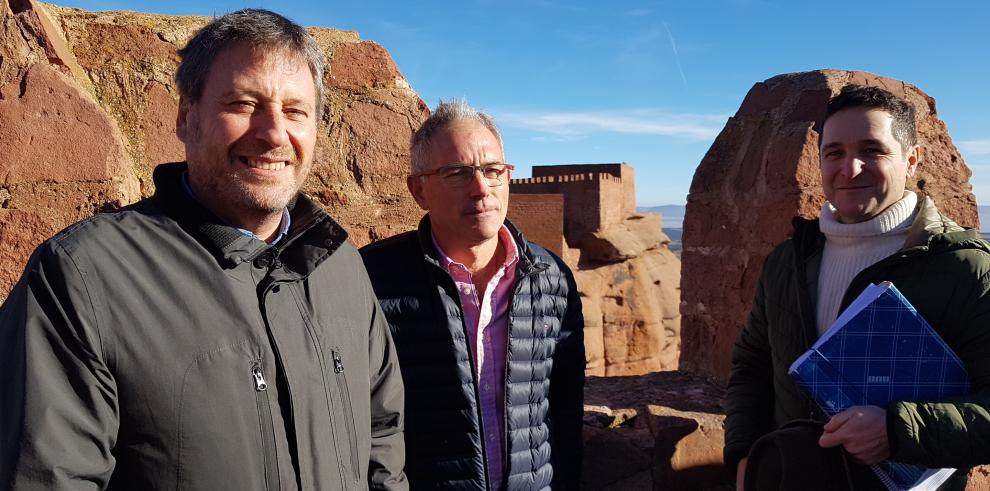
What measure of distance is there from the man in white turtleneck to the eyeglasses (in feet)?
3.04

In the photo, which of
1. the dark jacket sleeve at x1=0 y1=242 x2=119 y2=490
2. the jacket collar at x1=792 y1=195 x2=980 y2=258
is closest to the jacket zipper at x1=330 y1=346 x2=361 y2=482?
the dark jacket sleeve at x1=0 y1=242 x2=119 y2=490

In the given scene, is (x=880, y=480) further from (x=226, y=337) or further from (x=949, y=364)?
(x=226, y=337)

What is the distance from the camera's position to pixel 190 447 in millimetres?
1297

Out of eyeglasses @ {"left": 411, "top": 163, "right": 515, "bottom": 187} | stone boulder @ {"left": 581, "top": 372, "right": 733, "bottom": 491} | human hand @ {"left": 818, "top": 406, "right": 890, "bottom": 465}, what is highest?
eyeglasses @ {"left": 411, "top": 163, "right": 515, "bottom": 187}

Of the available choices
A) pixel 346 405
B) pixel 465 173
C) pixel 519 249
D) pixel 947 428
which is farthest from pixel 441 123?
pixel 947 428

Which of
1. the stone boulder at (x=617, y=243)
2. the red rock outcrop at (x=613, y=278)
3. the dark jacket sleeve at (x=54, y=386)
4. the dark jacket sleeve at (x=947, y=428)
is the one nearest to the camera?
the dark jacket sleeve at (x=54, y=386)

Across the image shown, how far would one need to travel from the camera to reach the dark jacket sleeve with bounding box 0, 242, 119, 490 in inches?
45.0

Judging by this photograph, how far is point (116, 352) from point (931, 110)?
3498 mm

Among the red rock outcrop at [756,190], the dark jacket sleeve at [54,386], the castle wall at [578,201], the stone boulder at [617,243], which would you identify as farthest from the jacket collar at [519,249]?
the stone boulder at [617,243]

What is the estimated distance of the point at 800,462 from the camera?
181cm

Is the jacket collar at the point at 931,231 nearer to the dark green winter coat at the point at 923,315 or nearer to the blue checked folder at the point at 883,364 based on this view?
the dark green winter coat at the point at 923,315

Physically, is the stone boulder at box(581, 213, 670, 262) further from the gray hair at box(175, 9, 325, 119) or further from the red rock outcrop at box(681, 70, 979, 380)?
the gray hair at box(175, 9, 325, 119)

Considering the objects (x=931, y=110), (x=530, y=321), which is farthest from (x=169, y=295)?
(x=931, y=110)

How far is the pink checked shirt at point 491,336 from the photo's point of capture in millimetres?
2199
